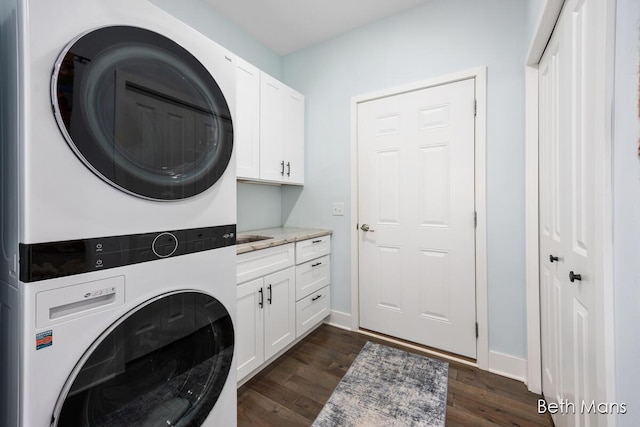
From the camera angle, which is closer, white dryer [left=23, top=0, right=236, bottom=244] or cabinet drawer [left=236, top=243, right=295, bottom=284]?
white dryer [left=23, top=0, right=236, bottom=244]

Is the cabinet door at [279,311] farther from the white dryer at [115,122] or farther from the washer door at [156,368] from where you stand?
the white dryer at [115,122]

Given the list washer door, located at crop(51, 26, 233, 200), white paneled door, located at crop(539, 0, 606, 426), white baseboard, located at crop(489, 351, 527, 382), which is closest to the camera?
washer door, located at crop(51, 26, 233, 200)

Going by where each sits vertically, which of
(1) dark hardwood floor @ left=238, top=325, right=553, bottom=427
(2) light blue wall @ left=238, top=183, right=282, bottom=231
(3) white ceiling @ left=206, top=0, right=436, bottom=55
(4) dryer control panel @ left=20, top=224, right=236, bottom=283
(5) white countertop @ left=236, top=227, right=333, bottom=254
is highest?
(3) white ceiling @ left=206, top=0, right=436, bottom=55

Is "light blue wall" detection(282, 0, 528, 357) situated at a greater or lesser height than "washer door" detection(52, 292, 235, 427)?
greater

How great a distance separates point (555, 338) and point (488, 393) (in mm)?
589

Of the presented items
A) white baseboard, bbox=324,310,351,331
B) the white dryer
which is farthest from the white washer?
white baseboard, bbox=324,310,351,331

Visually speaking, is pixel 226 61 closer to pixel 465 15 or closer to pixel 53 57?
pixel 53 57

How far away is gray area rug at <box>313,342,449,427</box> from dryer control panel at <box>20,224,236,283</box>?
1.18m

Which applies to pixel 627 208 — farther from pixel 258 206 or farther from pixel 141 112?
pixel 258 206

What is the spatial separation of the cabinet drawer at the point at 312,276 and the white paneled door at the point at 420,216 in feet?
1.07

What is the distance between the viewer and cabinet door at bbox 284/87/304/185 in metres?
2.37

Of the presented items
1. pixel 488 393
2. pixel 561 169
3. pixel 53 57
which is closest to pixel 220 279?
pixel 53 57

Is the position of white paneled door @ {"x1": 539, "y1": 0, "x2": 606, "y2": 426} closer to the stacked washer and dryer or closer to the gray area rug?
the gray area rug

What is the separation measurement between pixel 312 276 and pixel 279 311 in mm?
470
